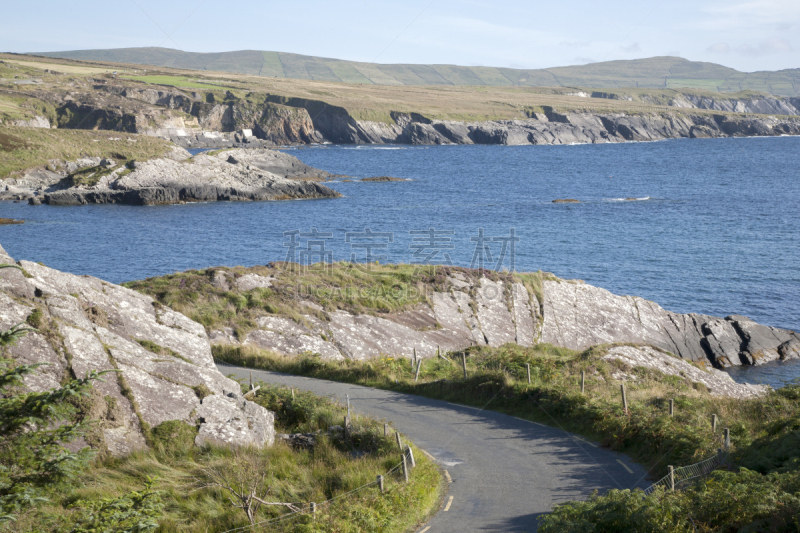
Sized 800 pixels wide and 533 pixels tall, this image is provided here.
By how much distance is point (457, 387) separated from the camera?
73.0ft

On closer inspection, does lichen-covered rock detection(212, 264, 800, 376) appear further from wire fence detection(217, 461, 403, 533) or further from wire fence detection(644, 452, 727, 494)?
wire fence detection(644, 452, 727, 494)

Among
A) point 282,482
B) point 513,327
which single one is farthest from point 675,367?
point 282,482

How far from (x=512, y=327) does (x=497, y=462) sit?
1850 cm

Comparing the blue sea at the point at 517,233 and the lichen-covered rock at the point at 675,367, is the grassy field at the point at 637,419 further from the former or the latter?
the blue sea at the point at 517,233

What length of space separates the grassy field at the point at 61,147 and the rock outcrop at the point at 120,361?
83.6 metres

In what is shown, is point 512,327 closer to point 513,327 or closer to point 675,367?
point 513,327

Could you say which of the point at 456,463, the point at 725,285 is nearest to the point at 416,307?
the point at 456,463

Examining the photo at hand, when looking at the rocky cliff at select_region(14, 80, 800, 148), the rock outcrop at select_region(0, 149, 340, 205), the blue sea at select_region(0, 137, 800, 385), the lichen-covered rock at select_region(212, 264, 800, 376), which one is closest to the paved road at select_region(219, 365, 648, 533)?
the lichen-covered rock at select_region(212, 264, 800, 376)

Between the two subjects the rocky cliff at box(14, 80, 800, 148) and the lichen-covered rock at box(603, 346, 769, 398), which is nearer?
the lichen-covered rock at box(603, 346, 769, 398)

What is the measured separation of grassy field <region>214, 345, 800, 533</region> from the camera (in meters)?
10.5

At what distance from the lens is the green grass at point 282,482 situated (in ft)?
39.1

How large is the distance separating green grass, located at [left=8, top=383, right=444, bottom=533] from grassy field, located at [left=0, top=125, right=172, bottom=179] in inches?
3443

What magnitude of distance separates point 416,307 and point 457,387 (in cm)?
1090

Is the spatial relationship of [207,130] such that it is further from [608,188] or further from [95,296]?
[95,296]
